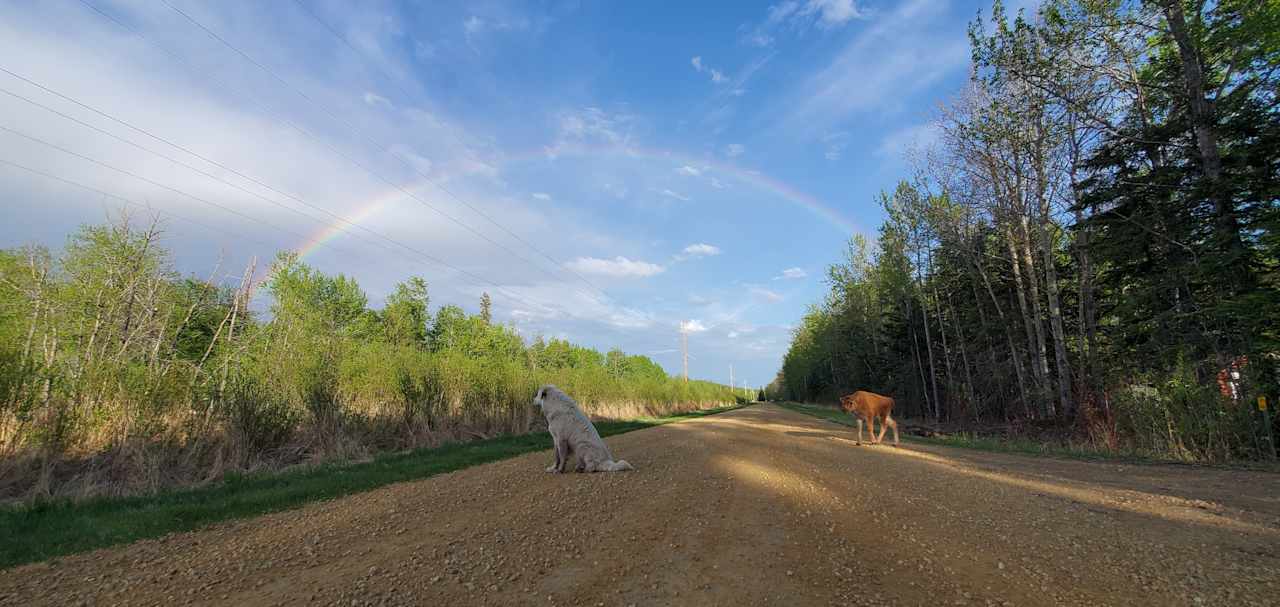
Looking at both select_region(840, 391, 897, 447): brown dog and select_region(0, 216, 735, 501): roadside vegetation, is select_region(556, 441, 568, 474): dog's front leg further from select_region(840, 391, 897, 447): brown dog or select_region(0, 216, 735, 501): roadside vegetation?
select_region(840, 391, 897, 447): brown dog

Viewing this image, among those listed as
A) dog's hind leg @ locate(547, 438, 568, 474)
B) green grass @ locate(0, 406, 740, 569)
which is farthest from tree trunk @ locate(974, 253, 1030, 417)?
green grass @ locate(0, 406, 740, 569)

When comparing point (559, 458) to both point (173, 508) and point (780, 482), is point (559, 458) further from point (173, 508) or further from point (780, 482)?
point (173, 508)

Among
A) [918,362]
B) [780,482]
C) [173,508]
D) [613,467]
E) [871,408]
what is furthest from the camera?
[918,362]

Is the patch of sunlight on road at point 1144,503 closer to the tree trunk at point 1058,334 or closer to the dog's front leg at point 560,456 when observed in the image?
the dog's front leg at point 560,456

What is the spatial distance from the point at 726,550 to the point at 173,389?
10588 millimetres

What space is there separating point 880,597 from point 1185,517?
4190mm

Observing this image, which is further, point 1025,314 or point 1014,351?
point 1014,351

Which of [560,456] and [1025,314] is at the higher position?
[1025,314]

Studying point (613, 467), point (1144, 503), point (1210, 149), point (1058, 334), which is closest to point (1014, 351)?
point (1058, 334)

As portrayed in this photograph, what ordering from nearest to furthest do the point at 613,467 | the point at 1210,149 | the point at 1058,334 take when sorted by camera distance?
the point at 613,467
the point at 1210,149
the point at 1058,334

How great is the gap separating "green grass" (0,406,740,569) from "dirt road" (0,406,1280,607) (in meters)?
0.49

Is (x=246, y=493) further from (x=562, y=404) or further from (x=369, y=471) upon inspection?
(x=562, y=404)

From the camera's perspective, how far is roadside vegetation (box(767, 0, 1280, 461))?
985cm

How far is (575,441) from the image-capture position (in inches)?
317
